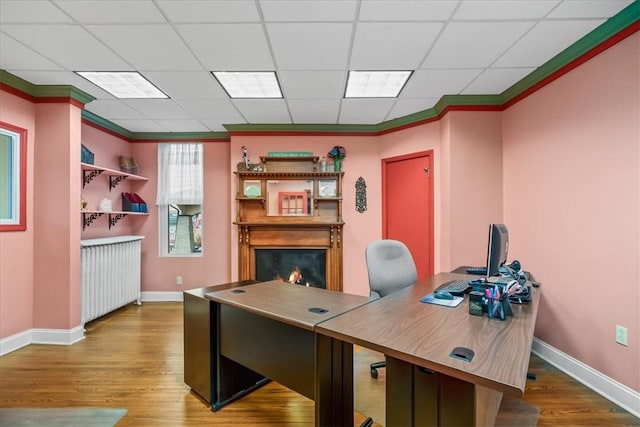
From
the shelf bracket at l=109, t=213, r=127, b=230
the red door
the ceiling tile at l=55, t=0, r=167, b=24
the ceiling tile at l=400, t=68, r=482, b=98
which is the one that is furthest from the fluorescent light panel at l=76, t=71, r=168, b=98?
the red door

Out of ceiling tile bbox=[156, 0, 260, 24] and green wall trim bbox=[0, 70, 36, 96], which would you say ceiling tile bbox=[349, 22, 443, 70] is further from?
green wall trim bbox=[0, 70, 36, 96]

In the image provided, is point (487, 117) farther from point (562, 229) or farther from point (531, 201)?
point (562, 229)

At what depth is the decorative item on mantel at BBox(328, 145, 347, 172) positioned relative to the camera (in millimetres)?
4250

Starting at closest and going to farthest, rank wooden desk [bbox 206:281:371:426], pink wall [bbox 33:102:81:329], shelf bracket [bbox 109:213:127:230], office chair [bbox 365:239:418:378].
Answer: wooden desk [bbox 206:281:371:426]
office chair [bbox 365:239:418:378]
pink wall [bbox 33:102:81:329]
shelf bracket [bbox 109:213:127:230]

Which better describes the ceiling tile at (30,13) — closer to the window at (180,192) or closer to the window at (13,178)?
the window at (13,178)

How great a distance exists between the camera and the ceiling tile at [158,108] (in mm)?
3369

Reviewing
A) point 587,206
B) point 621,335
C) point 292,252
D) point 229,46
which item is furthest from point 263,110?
point 621,335

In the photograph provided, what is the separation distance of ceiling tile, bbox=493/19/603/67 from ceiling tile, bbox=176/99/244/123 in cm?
282

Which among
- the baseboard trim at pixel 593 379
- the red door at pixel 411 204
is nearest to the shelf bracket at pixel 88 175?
the red door at pixel 411 204

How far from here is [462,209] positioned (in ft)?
11.1

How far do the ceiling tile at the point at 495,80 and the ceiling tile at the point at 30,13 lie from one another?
3370 millimetres

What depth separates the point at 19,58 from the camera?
248 cm

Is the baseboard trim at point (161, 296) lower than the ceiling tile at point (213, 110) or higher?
lower

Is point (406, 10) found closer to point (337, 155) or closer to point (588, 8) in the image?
point (588, 8)
